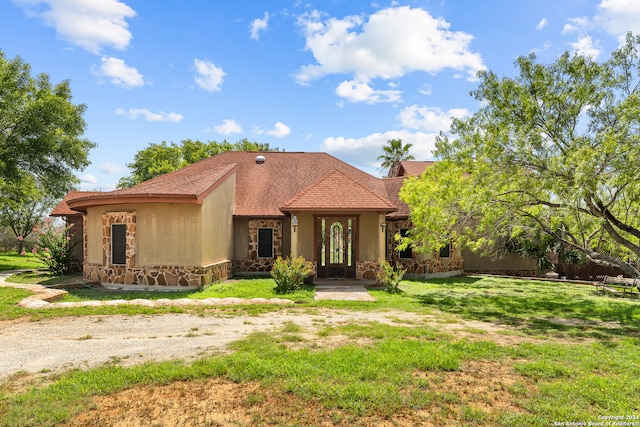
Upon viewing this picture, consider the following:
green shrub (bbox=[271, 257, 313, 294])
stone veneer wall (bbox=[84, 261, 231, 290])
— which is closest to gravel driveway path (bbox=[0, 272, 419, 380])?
green shrub (bbox=[271, 257, 313, 294])

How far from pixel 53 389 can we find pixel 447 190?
438 inches

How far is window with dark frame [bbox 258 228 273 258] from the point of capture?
1769 centimetres

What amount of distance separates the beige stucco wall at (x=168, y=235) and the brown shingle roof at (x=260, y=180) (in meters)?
0.63

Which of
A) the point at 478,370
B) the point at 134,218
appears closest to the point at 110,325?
the point at 134,218

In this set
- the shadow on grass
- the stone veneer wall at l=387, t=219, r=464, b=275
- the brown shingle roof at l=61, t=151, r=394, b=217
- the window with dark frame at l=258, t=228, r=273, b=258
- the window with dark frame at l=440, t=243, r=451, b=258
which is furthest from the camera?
the window with dark frame at l=440, t=243, r=451, b=258

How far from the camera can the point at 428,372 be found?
5.21 meters

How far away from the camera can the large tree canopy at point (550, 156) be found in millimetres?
8797

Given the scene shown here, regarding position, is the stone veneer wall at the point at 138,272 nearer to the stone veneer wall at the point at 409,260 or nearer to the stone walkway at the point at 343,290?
the stone walkway at the point at 343,290

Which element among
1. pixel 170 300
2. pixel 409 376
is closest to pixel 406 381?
pixel 409 376

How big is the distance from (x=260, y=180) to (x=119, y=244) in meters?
7.93

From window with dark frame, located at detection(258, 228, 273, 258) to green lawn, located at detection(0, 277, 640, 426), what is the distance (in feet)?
33.5

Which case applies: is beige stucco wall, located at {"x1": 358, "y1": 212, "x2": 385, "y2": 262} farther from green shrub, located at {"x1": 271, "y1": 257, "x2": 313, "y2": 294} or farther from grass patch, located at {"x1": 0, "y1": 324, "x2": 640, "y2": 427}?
grass patch, located at {"x1": 0, "y1": 324, "x2": 640, "y2": 427}

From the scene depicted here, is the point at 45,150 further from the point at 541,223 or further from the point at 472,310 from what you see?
the point at 541,223

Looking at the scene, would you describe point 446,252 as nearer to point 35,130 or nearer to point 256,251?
point 256,251
